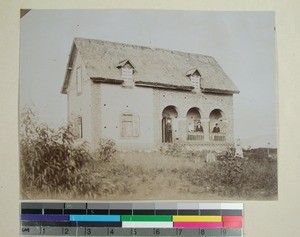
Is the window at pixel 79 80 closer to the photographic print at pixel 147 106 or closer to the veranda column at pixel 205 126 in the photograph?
the photographic print at pixel 147 106

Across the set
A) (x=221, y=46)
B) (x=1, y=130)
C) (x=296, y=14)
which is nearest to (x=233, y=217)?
(x=221, y=46)

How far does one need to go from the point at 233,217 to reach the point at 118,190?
0.38m

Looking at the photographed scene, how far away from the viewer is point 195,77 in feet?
→ 3.85

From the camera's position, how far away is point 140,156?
1.15m

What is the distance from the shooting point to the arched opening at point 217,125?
1.15m

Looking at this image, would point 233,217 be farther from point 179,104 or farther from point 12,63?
point 12,63

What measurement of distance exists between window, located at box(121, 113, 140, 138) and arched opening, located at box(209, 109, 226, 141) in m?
0.24

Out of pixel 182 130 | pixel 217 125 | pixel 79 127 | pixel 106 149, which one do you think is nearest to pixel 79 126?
pixel 79 127

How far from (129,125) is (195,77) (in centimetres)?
27

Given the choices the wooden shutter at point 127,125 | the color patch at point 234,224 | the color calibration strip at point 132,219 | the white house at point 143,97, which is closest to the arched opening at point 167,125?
the white house at point 143,97

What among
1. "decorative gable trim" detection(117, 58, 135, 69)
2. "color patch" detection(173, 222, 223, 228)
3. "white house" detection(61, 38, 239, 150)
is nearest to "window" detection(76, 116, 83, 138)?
"white house" detection(61, 38, 239, 150)

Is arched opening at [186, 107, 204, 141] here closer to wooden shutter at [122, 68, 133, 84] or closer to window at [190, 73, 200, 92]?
window at [190, 73, 200, 92]

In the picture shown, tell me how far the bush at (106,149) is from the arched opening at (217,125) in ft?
1.06

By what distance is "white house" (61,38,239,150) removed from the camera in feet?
3.77
